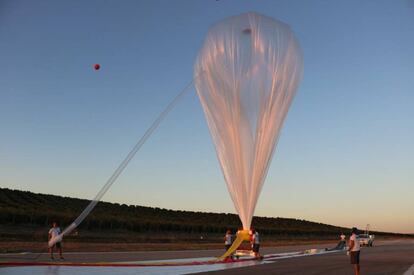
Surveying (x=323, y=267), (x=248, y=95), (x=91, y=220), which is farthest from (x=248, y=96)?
(x=91, y=220)

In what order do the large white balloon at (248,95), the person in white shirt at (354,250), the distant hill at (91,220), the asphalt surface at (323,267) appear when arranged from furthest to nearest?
the distant hill at (91,220)
the large white balloon at (248,95)
the asphalt surface at (323,267)
the person in white shirt at (354,250)

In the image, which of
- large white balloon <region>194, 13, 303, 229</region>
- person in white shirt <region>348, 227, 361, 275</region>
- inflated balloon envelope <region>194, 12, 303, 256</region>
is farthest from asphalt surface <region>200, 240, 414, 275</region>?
large white balloon <region>194, 13, 303, 229</region>

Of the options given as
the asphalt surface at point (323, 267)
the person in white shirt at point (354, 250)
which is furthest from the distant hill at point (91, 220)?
the person in white shirt at point (354, 250)

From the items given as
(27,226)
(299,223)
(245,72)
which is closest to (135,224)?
(27,226)

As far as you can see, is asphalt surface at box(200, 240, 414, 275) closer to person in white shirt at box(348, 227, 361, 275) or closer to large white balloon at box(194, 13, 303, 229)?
person in white shirt at box(348, 227, 361, 275)

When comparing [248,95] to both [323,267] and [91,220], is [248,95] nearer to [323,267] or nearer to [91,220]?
[323,267]

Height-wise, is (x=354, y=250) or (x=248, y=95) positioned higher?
(x=248, y=95)

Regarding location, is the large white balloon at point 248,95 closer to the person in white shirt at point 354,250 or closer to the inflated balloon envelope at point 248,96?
the inflated balloon envelope at point 248,96
